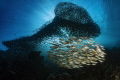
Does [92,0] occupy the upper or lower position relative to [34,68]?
upper

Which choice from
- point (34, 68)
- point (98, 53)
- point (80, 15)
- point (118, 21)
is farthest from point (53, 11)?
point (118, 21)

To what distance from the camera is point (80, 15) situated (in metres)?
12.4

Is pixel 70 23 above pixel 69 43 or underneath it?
above

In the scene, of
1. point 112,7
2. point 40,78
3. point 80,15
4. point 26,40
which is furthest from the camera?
point 26,40

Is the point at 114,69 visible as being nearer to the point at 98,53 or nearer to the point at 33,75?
the point at 98,53

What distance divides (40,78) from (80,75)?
656 centimetres

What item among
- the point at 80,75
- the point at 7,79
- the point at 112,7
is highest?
the point at 112,7

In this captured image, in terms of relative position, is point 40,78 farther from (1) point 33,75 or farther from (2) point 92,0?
(2) point 92,0

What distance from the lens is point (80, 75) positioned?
34.8 ft

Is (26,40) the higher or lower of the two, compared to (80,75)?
higher

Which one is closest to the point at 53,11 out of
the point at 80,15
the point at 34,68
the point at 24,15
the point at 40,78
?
the point at 80,15

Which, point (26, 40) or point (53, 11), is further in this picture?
point (26, 40)

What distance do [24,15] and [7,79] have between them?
37.5 ft

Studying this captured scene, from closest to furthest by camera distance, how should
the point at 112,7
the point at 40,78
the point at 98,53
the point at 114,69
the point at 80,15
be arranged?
the point at 114,69
the point at 98,53
the point at 80,15
the point at 40,78
the point at 112,7
